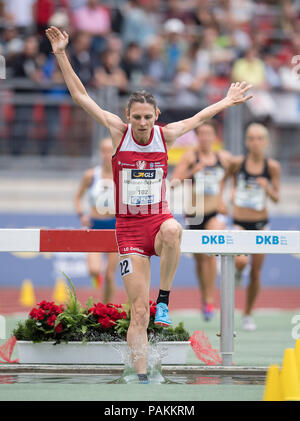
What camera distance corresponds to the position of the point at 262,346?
30.1 ft

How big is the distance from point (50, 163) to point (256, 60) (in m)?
4.98

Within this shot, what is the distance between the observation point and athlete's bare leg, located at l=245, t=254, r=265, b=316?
438 inches

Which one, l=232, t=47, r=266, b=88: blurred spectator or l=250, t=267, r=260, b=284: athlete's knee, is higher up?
l=232, t=47, r=266, b=88: blurred spectator

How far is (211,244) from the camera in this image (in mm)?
7309

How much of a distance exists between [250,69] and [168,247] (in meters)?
12.0

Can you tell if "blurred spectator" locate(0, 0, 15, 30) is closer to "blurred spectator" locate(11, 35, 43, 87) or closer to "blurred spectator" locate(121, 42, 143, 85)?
"blurred spectator" locate(11, 35, 43, 87)

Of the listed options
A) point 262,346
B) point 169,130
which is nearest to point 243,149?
point 262,346

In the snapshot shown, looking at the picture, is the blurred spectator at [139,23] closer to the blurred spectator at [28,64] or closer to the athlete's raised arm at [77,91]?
the blurred spectator at [28,64]

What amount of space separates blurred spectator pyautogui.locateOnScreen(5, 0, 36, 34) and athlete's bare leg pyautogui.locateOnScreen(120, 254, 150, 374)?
37.7 feet

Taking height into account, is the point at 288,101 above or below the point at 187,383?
above

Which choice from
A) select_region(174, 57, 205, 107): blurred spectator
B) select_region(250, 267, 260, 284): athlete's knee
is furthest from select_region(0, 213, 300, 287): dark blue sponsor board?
select_region(250, 267, 260, 284): athlete's knee

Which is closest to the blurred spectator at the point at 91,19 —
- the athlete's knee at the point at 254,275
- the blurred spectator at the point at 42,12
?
the blurred spectator at the point at 42,12

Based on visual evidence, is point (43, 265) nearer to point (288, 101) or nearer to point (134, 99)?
point (288, 101)

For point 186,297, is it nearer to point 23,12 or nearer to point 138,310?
point 23,12
